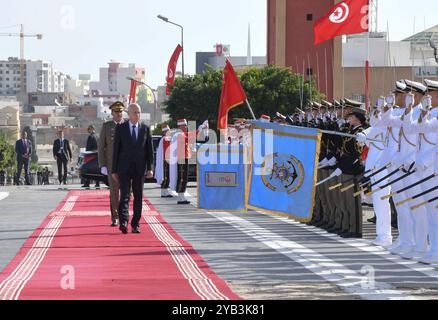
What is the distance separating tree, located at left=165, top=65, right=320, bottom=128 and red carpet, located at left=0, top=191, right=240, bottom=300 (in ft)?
201

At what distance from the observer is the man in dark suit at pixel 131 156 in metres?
20.9

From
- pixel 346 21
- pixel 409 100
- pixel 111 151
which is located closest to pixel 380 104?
pixel 409 100

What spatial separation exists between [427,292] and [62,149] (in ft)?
98.6

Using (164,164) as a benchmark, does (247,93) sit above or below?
above

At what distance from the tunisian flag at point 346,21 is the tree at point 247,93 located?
55.3 m

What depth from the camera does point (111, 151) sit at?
2228 cm

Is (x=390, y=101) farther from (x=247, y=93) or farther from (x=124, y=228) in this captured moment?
(x=247, y=93)

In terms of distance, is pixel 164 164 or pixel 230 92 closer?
pixel 230 92

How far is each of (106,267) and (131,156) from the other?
5864 millimetres

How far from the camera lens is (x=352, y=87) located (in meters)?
115

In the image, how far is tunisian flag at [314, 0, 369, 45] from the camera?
2528 cm

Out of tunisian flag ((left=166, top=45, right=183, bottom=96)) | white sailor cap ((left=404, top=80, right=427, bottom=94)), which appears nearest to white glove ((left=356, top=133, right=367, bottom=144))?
white sailor cap ((left=404, top=80, right=427, bottom=94))

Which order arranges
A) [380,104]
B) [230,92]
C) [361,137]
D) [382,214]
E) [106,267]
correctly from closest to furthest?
[106,267] < [380,104] < [361,137] < [382,214] < [230,92]

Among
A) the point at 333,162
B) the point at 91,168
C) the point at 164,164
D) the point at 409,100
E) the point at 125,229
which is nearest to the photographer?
the point at 409,100
